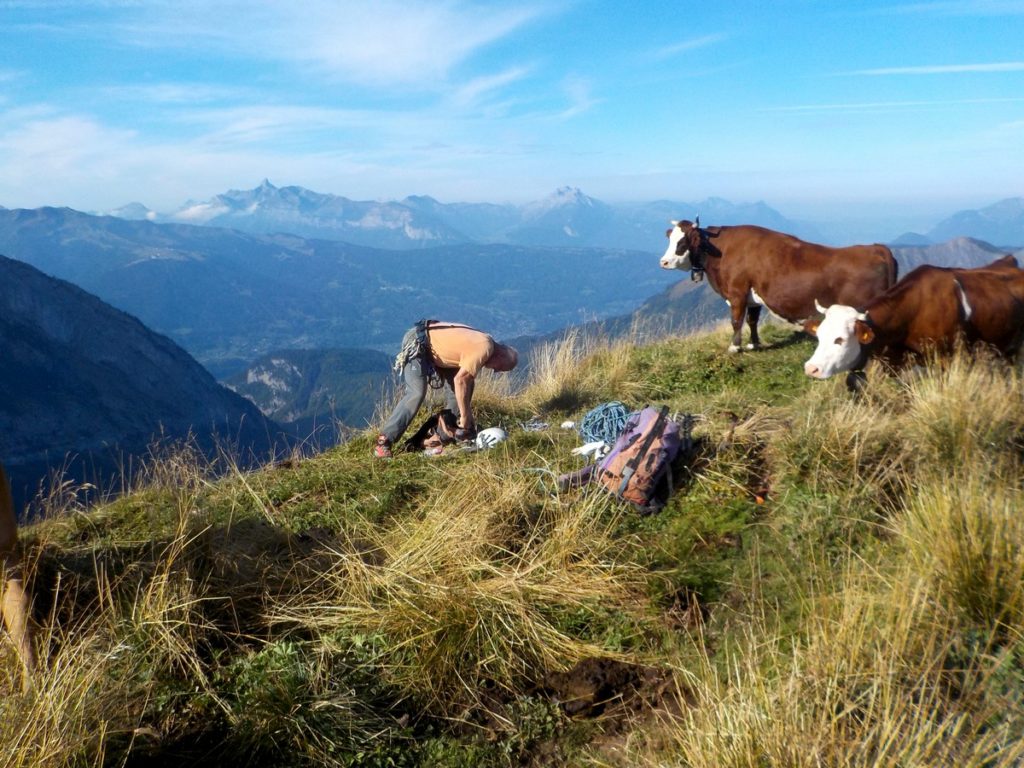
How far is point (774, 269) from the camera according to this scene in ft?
33.3

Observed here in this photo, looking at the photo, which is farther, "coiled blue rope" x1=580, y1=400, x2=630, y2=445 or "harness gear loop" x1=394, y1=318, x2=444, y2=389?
"harness gear loop" x1=394, y1=318, x2=444, y2=389

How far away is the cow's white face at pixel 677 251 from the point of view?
11172mm

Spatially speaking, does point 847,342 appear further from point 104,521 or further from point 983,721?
point 104,521

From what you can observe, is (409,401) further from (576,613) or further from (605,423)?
(576,613)

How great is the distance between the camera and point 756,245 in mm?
10422

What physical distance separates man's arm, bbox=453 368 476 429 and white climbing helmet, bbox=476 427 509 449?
0.24 meters

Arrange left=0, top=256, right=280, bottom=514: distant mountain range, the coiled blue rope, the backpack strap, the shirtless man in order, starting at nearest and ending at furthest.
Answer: the backpack strap → the coiled blue rope → the shirtless man → left=0, top=256, right=280, bottom=514: distant mountain range

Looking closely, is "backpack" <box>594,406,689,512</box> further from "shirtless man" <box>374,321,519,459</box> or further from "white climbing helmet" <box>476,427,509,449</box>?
"shirtless man" <box>374,321,519,459</box>

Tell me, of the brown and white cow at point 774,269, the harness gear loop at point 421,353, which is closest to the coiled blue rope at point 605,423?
the harness gear loop at point 421,353

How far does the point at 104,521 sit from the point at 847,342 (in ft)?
22.0

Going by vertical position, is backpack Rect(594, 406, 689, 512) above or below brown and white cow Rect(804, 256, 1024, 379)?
below

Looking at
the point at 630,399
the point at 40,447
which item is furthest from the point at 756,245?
the point at 40,447

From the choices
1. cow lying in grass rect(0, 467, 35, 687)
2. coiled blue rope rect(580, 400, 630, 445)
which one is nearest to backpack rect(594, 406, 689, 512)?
coiled blue rope rect(580, 400, 630, 445)

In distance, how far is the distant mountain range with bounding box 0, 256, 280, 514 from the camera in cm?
11856
